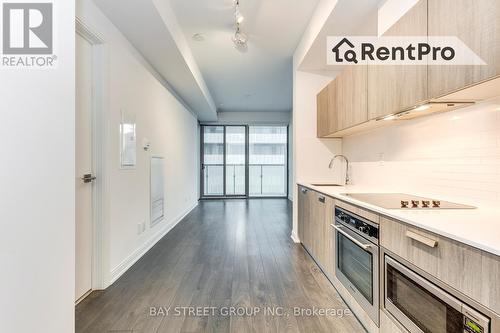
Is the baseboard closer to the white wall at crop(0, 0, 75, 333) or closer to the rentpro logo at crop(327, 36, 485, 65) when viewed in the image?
the white wall at crop(0, 0, 75, 333)

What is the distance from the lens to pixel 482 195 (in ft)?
4.86

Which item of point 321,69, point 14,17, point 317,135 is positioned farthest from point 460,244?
point 321,69

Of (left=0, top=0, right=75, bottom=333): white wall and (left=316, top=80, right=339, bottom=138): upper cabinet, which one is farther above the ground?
(left=316, top=80, right=339, bottom=138): upper cabinet

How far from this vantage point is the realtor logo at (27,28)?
1.18 meters

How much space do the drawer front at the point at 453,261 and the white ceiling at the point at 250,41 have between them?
242cm

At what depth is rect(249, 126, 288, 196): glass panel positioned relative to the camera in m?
8.02

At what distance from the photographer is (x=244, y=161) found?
8000 millimetres

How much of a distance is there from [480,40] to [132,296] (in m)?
2.85

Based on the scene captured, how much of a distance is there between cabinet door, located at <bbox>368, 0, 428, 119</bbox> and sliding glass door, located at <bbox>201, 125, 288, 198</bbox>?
5943mm

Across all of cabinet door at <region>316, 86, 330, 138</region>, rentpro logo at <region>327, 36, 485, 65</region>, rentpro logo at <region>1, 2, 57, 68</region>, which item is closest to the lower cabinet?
cabinet door at <region>316, 86, 330, 138</region>

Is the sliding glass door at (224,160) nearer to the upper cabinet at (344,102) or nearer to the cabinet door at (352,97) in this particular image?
the upper cabinet at (344,102)

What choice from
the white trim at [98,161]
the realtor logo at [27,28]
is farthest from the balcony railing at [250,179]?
the realtor logo at [27,28]

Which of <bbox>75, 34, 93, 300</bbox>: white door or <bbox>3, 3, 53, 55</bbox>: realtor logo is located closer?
<bbox>3, 3, 53, 55</bbox>: realtor logo

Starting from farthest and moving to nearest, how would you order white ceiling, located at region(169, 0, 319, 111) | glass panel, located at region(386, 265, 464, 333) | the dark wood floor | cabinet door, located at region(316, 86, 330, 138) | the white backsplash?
cabinet door, located at region(316, 86, 330, 138) → white ceiling, located at region(169, 0, 319, 111) → the dark wood floor → the white backsplash → glass panel, located at region(386, 265, 464, 333)
